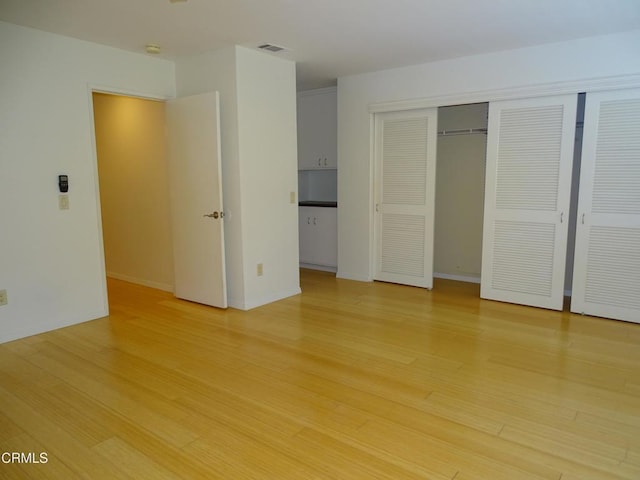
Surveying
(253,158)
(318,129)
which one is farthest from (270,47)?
(318,129)

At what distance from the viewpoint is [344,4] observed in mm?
2996

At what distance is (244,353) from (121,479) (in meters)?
1.42

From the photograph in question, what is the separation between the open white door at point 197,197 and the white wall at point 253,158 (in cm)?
15

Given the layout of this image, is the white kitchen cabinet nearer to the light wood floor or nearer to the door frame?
the door frame

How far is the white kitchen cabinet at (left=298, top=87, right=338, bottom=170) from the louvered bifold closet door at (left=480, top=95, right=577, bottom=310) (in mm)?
2228

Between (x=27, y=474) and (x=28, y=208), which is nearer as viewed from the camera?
(x=27, y=474)

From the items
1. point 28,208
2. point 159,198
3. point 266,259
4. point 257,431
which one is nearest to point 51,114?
point 28,208

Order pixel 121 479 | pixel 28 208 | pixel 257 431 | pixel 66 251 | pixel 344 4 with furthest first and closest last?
1. pixel 66 251
2. pixel 28 208
3. pixel 344 4
4. pixel 257 431
5. pixel 121 479

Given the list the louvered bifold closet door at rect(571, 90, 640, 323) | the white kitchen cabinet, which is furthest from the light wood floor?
the white kitchen cabinet

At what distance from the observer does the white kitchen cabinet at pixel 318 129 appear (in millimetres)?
5946

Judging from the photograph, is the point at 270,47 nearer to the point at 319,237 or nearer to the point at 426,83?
the point at 426,83

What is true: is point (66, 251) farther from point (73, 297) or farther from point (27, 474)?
point (27, 474)

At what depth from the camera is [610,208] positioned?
3.88 metres

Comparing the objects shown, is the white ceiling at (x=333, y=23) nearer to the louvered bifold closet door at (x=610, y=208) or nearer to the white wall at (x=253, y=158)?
the white wall at (x=253, y=158)
